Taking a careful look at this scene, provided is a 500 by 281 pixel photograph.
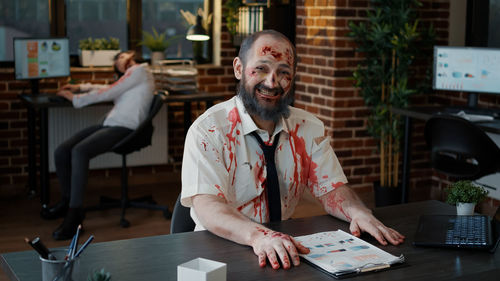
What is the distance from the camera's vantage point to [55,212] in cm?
491

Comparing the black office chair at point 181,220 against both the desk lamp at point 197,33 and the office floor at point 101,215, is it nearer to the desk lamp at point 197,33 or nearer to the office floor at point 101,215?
the office floor at point 101,215

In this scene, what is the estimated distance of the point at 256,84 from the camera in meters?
2.34

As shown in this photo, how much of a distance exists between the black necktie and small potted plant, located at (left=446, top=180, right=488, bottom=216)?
21.4 inches

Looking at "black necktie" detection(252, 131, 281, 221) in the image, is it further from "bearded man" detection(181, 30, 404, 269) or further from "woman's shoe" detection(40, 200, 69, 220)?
"woman's shoe" detection(40, 200, 69, 220)

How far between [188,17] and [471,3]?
7.29 feet

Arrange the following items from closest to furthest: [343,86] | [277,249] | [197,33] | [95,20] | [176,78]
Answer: [277,249] < [343,86] < [176,78] < [197,33] < [95,20]

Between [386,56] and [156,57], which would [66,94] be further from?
[386,56]

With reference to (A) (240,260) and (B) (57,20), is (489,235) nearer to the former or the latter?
(A) (240,260)

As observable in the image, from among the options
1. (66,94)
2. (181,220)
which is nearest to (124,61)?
(66,94)

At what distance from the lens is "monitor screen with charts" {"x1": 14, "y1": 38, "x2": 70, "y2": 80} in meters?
5.16

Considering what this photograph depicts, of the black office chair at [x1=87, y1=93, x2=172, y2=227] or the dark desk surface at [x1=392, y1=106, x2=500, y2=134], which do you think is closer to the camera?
the dark desk surface at [x1=392, y1=106, x2=500, y2=134]

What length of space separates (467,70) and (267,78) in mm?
2877

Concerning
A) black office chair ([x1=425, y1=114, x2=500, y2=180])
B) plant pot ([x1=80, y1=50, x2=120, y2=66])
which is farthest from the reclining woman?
black office chair ([x1=425, y1=114, x2=500, y2=180])

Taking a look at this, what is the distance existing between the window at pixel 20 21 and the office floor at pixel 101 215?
1118mm
